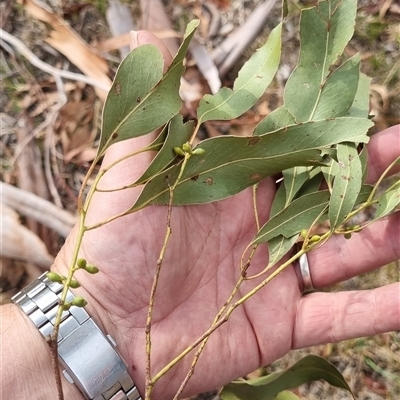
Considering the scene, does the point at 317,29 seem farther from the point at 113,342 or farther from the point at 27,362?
the point at 27,362

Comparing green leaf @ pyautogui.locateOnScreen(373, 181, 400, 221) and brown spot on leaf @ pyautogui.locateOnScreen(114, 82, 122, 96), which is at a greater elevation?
brown spot on leaf @ pyautogui.locateOnScreen(114, 82, 122, 96)

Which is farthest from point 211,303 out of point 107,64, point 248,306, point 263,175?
point 107,64

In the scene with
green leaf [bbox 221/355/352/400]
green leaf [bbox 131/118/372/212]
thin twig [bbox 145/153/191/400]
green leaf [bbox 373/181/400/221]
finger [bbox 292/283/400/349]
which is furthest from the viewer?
green leaf [bbox 221/355/352/400]

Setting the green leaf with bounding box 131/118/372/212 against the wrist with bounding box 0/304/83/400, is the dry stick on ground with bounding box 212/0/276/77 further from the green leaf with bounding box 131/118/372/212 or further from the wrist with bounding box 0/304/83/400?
the wrist with bounding box 0/304/83/400

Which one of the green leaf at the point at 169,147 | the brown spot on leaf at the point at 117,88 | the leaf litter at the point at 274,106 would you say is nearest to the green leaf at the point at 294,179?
the green leaf at the point at 169,147

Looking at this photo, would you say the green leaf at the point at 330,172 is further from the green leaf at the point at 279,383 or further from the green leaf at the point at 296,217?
the green leaf at the point at 279,383

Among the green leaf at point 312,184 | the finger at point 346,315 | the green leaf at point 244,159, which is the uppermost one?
the green leaf at point 244,159

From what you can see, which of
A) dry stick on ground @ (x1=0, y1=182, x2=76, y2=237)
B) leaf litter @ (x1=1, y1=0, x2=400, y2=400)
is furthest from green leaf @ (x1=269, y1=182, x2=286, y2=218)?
dry stick on ground @ (x1=0, y1=182, x2=76, y2=237)
